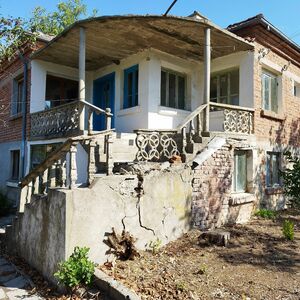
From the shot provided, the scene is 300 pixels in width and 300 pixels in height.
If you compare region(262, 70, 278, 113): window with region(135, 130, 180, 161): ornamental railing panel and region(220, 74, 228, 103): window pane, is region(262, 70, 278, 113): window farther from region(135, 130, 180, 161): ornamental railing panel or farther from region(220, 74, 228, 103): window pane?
region(135, 130, 180, 161): ornamental railing panel

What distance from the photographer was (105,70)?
12258mm

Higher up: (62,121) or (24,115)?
(24,115)

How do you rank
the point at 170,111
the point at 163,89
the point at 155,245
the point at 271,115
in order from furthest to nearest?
the point at 163,89 → the point at 170,111 → the point at 271,115 → the point at 155,245

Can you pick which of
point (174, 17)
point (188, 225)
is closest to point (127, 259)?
point (188, 225)

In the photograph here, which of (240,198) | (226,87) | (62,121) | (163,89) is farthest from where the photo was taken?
(226,87)

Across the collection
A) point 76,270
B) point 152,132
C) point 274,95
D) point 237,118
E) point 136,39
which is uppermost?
point 136,39

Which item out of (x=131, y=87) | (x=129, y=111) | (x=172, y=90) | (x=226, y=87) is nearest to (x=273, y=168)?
(x=226, y=87)

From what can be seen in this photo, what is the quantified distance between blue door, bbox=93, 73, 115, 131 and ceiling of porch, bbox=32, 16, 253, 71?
0.85 meters

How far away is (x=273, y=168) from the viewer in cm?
1102

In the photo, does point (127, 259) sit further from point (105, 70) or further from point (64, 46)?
point (105, 70)

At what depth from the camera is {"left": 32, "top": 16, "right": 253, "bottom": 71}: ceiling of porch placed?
797 cm

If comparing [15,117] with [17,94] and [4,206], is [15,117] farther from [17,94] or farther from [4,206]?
[4,206]

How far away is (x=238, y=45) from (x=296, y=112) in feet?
13.6

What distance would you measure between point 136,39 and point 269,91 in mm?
4811
